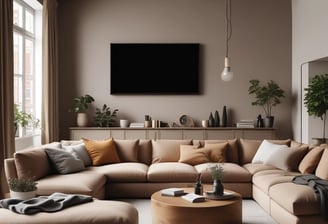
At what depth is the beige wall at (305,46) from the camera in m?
6.29

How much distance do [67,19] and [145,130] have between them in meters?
2.71

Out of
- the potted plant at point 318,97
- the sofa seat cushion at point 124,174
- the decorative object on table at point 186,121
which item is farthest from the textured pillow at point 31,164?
the potted plant at point 318,97

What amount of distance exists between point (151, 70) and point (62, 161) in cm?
334

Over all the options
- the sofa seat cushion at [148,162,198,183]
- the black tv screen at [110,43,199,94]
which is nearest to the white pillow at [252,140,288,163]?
the sofa seat cushion at [148,162,198,183]

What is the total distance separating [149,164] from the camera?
6191 mm

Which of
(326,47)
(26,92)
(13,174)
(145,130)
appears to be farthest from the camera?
(145,130)

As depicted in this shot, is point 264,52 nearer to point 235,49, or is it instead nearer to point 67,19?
→ point 235,49

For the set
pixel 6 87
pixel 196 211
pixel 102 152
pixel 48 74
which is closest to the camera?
pixel 196 211

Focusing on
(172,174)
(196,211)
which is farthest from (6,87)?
(196,211)

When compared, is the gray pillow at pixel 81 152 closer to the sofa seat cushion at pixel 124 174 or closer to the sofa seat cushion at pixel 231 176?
the sofa seat cushion at pixel 124 174

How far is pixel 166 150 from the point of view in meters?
6.14

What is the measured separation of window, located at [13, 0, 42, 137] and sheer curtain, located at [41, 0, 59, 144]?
25cm

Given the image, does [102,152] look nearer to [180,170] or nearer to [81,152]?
[81,152]

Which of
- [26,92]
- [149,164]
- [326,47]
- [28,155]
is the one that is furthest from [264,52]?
[28,155]
